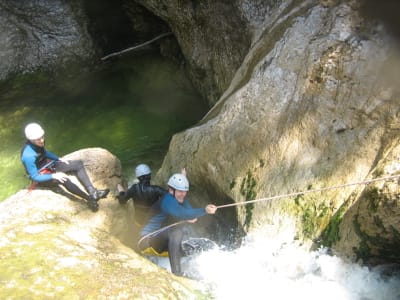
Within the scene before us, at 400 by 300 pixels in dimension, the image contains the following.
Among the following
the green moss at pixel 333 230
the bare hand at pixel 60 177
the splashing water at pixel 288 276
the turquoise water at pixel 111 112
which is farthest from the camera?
the turquoise water at pixel 111 112

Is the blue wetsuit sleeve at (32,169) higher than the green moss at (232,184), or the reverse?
the blue wetsuit sleeve at (32,169)

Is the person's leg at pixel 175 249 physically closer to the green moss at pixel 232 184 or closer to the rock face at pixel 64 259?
the rock face at pixel 64 259

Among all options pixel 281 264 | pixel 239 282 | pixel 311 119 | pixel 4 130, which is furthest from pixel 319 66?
pixel 4 130

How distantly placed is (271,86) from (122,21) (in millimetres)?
10619

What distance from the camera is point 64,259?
5.82 m

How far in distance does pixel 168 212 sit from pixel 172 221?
20cm

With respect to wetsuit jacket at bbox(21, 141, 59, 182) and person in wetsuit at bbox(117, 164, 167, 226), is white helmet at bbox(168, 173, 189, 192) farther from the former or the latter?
wetsuit jacket at bbox(21, 141, 59, 182)

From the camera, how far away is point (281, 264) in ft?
21.9

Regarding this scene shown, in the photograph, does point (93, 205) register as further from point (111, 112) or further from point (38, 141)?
point (111, 112)

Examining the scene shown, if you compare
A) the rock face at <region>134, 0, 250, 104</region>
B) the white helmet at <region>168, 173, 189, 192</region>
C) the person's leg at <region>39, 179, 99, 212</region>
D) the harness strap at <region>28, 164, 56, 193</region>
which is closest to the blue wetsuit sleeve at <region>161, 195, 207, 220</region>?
the white helmet at <region>168, 173, 189, 192</region>

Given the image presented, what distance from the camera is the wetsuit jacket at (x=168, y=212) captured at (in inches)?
278

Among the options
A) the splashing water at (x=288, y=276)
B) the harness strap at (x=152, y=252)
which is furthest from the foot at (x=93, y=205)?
the splashing water at (x=288, y=276)

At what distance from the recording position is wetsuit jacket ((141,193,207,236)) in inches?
278

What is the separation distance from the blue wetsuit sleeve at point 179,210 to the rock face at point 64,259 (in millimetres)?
983
